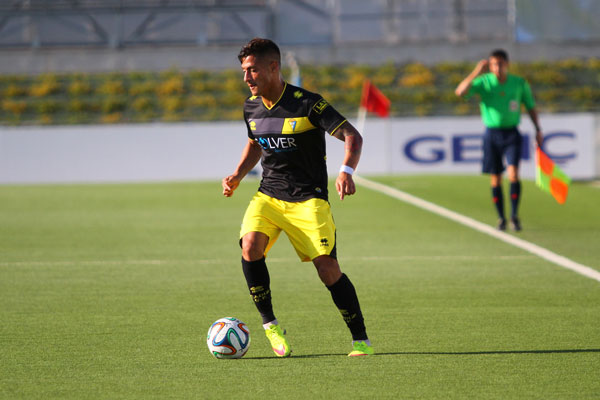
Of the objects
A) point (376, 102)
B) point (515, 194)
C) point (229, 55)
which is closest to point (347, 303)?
point (515, 194)

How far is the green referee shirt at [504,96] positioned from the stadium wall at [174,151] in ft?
41.5

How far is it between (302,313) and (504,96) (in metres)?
6.18

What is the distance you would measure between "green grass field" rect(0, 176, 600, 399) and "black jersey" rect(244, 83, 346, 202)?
92cm

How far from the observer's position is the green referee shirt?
1219 centimetres

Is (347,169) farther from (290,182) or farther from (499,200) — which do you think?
(499,200)

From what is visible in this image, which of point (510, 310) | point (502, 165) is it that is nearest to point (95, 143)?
point (502, 165)

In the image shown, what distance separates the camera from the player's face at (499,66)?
1203 cm

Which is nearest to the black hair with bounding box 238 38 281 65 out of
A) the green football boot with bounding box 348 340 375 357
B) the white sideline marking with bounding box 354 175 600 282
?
the green football boot with bounding box 348 340 375 357

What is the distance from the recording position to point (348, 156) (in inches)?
212

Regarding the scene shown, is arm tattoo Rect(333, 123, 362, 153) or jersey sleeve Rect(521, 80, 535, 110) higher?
jersey sleeve Rect(521, 80, 535, 110)

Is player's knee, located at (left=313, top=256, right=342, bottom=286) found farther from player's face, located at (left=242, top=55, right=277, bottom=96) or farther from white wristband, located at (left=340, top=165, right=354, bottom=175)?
player's face, located at (left=242, top=55, right=277, bottom=96)

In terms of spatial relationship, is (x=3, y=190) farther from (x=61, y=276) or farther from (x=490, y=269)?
(x=490, y=269)

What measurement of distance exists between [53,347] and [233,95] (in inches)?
1095

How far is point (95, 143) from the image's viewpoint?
25938mm
